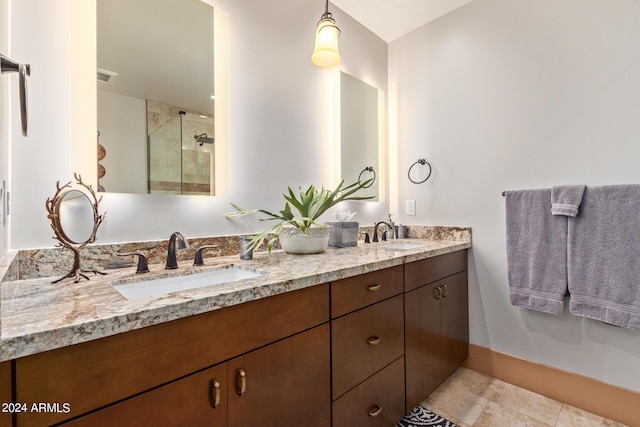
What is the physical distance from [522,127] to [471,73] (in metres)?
0.52

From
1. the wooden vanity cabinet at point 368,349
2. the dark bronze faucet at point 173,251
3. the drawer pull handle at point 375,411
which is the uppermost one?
the dark bronze faucet at point 173,251

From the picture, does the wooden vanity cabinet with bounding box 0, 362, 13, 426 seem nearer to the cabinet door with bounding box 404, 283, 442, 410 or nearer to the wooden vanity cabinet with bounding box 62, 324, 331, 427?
the wooden vanity cabinet with bounding box 62, 324, 331, 427

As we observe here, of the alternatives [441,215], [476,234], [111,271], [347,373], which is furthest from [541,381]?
[111,271]

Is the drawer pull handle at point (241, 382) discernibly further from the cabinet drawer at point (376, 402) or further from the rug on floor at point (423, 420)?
the rug on floor at point (423, 420)

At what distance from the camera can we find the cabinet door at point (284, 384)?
78 cm

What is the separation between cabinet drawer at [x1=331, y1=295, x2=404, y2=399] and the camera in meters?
1.06

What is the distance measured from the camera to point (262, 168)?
1.61m

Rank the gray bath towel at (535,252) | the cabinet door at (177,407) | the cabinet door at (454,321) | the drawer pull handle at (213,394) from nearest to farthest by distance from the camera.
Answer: the cabinet door at (177,407), the drawer pull handle at (213,394), the gray bath towel at (535,252), the cabinet door at (454,321)

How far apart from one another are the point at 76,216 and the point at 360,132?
177 cm

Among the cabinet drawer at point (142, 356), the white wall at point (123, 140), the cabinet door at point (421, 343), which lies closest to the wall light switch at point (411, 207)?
the cabinet door at point (421, 343)

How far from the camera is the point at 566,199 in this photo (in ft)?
4.99

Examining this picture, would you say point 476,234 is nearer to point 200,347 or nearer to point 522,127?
point 522,127

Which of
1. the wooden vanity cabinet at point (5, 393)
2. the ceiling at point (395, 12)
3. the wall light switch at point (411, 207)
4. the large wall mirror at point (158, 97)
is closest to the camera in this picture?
the wooden vanity cabinet at point (5, 393)

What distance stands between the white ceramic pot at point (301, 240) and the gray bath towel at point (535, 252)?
116 centimetres
